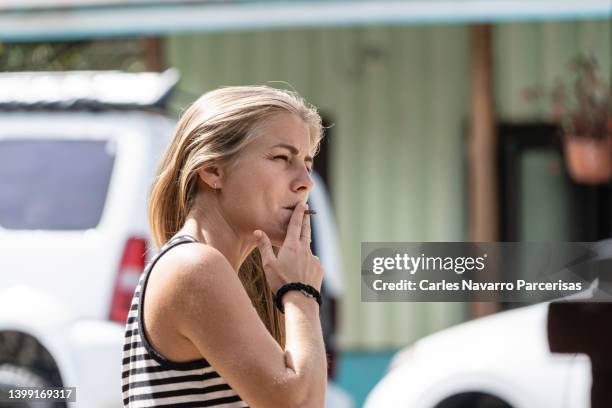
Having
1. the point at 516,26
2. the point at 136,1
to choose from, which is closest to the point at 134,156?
the point at 136,1

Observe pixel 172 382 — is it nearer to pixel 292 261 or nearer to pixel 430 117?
pixel 292 261

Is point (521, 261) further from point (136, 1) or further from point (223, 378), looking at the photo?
point (136, 1)

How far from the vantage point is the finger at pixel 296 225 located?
5.38 ft

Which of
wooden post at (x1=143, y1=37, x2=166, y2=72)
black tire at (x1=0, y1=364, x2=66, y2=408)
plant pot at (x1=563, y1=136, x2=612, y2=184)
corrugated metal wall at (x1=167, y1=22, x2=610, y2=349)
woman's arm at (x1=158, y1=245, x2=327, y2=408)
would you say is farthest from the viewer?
corrugated metal wall at (x1=167, y1=22, x2=610, y2=349)

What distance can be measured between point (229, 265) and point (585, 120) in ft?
15.2

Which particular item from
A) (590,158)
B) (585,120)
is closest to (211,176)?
(590,158)

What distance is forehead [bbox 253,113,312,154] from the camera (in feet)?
5.43

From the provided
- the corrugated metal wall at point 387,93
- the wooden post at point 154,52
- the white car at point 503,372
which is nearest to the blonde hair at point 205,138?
the white car at point 503,372

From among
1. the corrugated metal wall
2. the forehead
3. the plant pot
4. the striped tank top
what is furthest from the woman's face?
the corrugated metal wall

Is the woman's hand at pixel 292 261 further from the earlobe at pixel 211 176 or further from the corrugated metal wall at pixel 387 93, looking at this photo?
the corrugated metal wall at pixel 387 93

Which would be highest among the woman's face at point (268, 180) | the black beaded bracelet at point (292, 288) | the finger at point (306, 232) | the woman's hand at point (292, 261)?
the woman's face at point (268, 180)

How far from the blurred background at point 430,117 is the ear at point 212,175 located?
4280 mm

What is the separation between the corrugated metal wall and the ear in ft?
15.8

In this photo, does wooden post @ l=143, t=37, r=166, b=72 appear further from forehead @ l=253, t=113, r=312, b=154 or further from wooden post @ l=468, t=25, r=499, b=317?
forehead @ l=253, t=113, r=312, b=154
